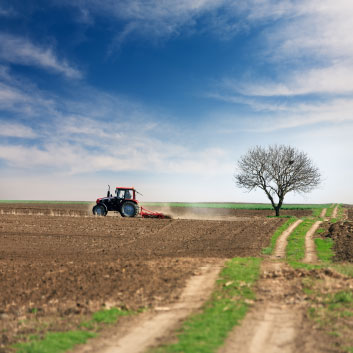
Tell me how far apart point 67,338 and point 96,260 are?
350 inches

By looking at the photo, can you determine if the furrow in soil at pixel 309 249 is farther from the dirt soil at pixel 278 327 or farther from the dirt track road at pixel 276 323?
the dirt soil at pixel 278 327

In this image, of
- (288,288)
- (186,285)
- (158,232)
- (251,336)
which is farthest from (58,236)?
(251,336)

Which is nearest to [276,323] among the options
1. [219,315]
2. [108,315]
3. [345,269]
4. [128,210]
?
[219,315]

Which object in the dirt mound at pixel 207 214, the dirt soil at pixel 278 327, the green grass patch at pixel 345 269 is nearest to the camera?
the dirt soil at pixel 278 327

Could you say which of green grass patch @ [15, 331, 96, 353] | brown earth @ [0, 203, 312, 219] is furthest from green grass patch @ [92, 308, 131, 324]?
brown earth @ [0, 203, 312, 219]

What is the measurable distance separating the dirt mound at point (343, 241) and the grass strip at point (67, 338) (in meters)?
12.0

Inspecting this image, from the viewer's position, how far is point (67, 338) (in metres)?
7.72

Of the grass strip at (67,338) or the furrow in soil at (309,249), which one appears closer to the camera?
the grass strip at (67,338)

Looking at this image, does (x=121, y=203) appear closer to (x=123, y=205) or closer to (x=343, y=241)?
(x=123, y=205)

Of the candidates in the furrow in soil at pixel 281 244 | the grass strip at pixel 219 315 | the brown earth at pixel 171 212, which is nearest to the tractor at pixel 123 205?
the brown earth at pixel 171 212

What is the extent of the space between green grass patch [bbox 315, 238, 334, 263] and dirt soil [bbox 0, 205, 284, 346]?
3002 mm

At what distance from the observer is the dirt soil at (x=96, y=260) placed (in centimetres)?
995

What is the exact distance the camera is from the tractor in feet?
114

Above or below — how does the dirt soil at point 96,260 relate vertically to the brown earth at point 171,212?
below
